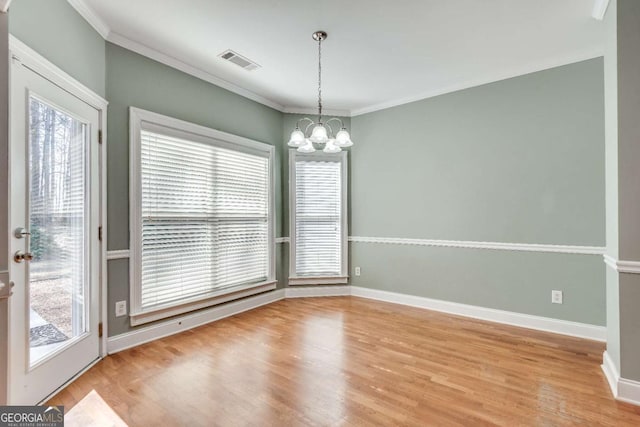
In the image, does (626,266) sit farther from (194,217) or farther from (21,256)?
(21,256)

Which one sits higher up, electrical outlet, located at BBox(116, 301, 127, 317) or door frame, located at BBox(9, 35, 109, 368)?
door frame, located at BBox(9, 35, 109, 368)

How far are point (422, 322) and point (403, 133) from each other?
A: 97.3 inches

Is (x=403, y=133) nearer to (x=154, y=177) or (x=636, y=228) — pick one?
(x=636, y=228)

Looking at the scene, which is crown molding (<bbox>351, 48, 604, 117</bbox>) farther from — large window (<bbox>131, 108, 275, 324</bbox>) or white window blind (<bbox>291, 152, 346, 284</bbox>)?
large window (<bbox>131, 108, 275, 324</bbox>)

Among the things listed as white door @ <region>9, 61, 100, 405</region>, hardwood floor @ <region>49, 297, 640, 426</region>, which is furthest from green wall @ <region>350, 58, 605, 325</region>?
white door @ <region>9, 61, 100, 405</region>

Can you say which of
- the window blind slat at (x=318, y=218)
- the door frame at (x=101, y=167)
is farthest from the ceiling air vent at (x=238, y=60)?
the window blind slat at (x=318, y=218)

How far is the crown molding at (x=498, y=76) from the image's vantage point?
2979mm

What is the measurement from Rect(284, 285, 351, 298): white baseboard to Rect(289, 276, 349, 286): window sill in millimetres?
62

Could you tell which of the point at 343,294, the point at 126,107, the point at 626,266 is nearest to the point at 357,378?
the point at 626,266

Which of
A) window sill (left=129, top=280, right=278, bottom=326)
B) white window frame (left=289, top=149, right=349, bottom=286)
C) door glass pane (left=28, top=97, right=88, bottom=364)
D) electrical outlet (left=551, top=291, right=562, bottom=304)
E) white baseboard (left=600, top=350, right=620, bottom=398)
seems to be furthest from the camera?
white window frame (left=289, top=149, right=349, bottom=286)

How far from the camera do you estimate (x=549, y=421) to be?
1.79 metres

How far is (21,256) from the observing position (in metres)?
1.79

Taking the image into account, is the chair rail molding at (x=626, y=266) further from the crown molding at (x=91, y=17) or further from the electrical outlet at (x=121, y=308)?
the crown molding at (x=91, y=17)

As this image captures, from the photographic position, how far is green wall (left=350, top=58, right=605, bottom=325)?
300 centimetres
